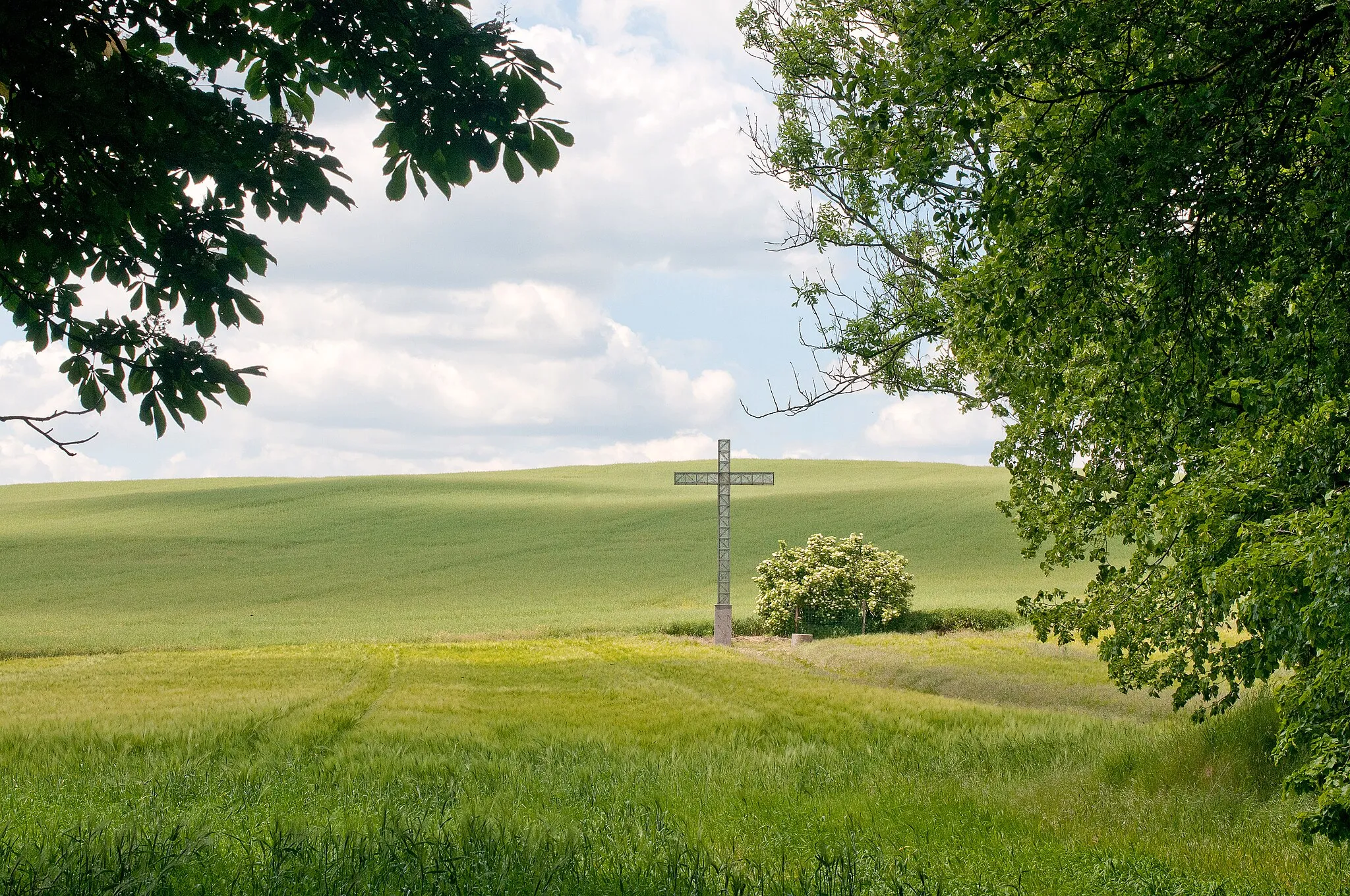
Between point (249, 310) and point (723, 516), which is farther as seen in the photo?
point (723, 516)

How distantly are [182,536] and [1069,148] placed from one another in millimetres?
69881

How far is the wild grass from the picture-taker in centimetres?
610

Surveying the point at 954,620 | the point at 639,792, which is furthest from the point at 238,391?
the point at 954,620

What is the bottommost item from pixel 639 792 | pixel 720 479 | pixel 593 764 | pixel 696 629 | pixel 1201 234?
pixel 696 629

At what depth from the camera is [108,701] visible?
2069cm

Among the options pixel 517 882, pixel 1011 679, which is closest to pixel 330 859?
pixel 517 882

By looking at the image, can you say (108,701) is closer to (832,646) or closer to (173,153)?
(173,153)

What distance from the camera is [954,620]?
4247 centimetres

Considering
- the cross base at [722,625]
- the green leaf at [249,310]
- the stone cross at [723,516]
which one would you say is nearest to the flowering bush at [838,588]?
the stone cross at [723,516]

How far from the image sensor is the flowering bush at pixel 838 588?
4247cm

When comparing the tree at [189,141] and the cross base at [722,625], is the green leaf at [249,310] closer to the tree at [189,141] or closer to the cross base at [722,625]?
the tree at [189,141]

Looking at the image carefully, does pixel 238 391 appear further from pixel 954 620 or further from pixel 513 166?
pixel 954 620

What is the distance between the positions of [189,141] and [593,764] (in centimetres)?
881

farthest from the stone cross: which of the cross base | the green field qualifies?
the green field
